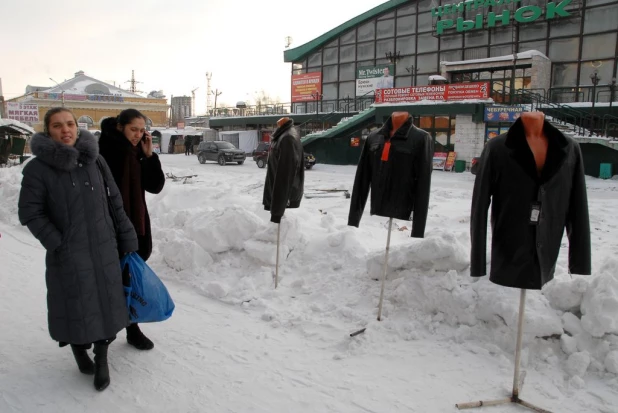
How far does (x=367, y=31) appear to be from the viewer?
3138 cm

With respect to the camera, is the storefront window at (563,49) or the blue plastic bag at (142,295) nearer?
the blue plastic bag at (142,295)

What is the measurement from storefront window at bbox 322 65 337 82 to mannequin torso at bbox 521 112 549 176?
31596 mm

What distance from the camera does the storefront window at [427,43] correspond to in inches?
1120

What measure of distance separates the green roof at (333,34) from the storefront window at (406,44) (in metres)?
2.24

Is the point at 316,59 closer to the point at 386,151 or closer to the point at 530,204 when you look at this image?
the point at 386,151

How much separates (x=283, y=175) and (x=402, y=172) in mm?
1410

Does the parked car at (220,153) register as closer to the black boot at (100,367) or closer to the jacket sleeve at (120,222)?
the jacket sleeve at (120,222)

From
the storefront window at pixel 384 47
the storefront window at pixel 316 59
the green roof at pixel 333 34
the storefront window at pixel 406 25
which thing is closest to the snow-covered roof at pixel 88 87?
the green roof at pixel 333 34

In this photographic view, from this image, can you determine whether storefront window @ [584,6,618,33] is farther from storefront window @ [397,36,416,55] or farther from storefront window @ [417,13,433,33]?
storefront window @ [397,36,416,55]

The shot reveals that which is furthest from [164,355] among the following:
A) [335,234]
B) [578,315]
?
[578,315]

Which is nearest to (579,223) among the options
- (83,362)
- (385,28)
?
(83,362)

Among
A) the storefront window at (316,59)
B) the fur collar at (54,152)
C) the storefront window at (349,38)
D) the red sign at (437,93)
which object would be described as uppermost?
the storefront window at (349,38)

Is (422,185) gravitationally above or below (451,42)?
below

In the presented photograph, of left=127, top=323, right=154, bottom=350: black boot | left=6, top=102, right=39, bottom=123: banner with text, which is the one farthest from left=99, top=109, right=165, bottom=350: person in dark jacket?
left=6, top=102, right=39, bottom=123: banner with text
